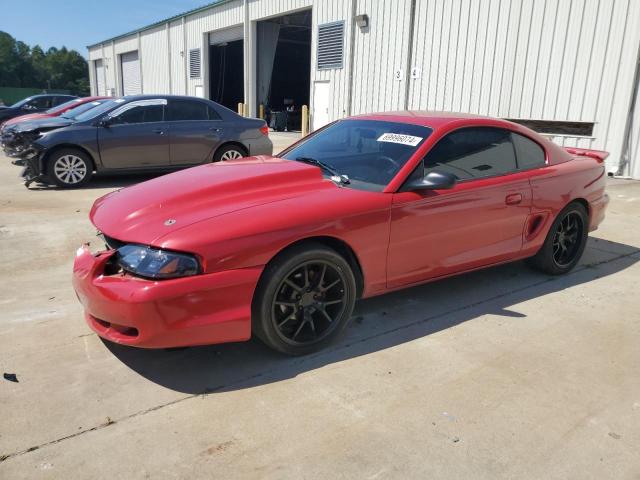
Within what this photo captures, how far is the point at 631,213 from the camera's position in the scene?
24.8 feet

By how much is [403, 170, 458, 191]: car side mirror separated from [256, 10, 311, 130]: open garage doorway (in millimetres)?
19894

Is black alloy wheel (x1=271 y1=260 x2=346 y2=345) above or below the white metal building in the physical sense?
below

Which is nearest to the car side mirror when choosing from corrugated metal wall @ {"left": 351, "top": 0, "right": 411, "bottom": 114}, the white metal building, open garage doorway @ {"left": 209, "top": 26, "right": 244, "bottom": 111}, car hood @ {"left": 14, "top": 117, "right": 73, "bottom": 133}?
car hood @ {"left": 14, "top": 117, "right": 73, "bottom": 133}

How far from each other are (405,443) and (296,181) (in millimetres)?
1789

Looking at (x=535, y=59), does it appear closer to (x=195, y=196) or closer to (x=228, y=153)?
(x=228, y=153)

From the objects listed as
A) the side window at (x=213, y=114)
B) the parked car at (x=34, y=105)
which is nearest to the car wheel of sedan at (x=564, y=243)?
the side window at (x=213, y=114)

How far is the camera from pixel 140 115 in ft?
28.4

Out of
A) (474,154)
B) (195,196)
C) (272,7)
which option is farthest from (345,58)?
(195,196)

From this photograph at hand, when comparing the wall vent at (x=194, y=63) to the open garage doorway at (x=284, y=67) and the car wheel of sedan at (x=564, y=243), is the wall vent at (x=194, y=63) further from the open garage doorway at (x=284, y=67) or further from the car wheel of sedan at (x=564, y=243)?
the car wheel of sedan at (x=564, y=243)

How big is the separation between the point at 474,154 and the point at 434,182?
793 mm

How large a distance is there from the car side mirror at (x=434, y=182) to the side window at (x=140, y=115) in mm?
6425

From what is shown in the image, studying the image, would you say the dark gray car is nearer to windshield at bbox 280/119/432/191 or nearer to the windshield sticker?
windshield at bbox 280/119/432/191

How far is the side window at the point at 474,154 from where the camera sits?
3.78 meters

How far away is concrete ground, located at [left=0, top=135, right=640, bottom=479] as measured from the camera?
92.1 inches
